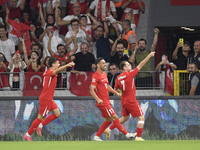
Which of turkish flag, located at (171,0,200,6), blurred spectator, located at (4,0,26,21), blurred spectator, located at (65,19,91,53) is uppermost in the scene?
turkish flag, located at (171,0,200,6)

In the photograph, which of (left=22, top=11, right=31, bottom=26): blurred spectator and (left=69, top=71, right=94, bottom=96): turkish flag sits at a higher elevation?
(left=22, top=11, right=31, bottom=26): blurred spectator

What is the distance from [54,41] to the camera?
9.95 meters

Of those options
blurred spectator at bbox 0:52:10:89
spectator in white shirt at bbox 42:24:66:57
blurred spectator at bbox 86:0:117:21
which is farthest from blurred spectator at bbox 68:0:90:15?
blurred spectator at bbox 0:52:10:89

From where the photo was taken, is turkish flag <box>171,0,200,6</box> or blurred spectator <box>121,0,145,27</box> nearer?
blurred spectator <box>121,0,145,27</box>

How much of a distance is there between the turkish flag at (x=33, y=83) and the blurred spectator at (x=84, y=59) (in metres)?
0.99

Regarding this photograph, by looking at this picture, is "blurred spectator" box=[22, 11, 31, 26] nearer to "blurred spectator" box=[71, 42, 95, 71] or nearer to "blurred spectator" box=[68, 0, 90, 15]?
"blurred spectator" box=[68, 0, 90, 15]

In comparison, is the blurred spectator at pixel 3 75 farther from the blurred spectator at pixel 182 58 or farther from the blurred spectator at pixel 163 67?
the blurred spectator at pixel 182 58

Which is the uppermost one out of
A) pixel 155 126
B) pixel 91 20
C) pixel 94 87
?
pixel 91 20

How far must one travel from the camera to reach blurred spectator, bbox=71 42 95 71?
345 inches

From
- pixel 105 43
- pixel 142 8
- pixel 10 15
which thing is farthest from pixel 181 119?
pixel 10 15

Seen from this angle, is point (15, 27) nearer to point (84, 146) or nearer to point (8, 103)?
point (8, 103)

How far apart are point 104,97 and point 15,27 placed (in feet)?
15.5

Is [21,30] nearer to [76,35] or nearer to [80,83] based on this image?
[76,35]

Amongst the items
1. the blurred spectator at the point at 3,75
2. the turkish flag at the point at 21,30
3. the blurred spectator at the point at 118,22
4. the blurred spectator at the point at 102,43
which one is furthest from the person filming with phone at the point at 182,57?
the blurred spectator at the point at 3,75
